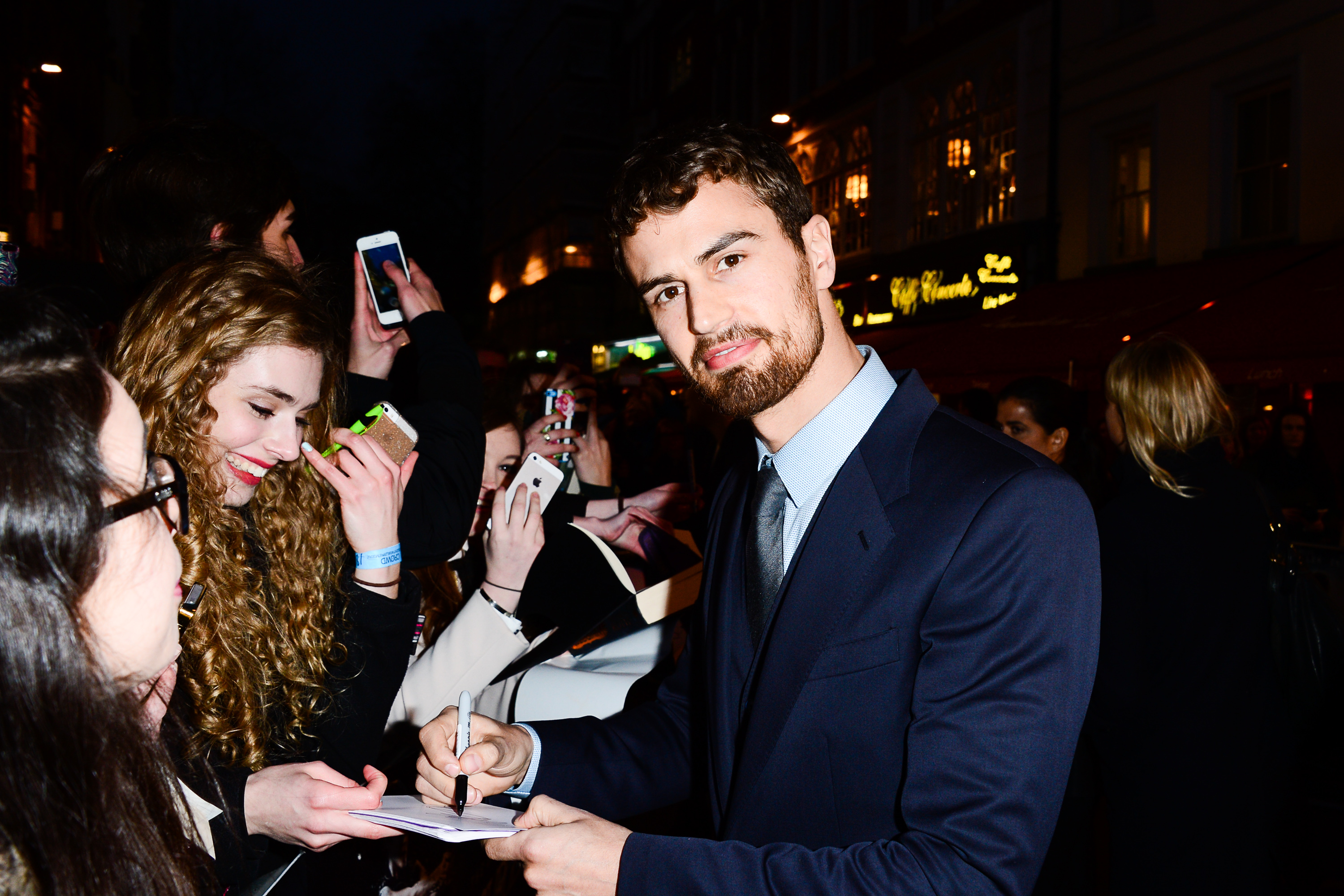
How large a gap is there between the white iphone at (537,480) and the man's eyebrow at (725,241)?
1313mm

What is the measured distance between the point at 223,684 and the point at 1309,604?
3.46 metres

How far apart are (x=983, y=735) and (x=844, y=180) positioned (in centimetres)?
1813

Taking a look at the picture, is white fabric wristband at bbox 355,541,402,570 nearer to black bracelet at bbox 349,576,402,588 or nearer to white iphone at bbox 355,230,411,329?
black bracelet at bbox 349,576,402,588

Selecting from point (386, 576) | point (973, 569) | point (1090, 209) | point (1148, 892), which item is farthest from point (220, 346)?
point (1090, 209)

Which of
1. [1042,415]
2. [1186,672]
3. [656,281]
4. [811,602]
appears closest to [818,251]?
[656,281]

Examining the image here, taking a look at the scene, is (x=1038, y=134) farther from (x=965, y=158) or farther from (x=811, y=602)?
(x=811, y=602)

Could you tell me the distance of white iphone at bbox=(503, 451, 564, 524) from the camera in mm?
2951

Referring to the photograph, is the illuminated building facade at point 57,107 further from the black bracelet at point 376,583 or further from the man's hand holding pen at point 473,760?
the man's hand holding pen at point 473,760

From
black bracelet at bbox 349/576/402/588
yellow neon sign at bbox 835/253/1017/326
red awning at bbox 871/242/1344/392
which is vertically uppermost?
yellow neon sign at bbox 835/253/1017/326

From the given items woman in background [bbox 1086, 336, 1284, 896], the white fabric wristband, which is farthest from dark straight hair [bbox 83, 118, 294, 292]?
woman in background [bbox 1086, 336, 1284, 896]

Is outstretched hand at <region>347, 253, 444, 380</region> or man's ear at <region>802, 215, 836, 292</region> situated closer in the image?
man's ear at <region>802, 215, 836, 292</region>

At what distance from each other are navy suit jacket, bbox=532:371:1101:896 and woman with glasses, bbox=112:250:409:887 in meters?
0.91

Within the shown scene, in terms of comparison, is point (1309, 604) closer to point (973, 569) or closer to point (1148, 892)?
point (1148, 892)

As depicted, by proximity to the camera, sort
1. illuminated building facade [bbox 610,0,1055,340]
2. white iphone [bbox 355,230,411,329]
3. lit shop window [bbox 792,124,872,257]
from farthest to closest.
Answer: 1. lit shop window [bbox 792,124,872,257]
2. illuminated building facade [bbox 610,0,1055,340]
3. white iphone [bbox 355,230,411,329]
